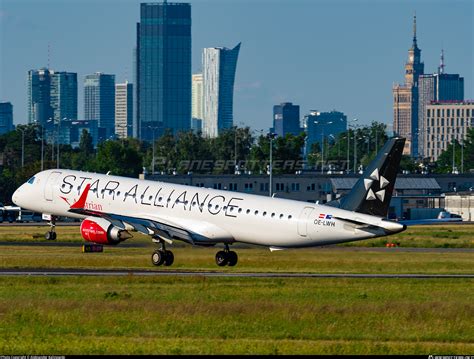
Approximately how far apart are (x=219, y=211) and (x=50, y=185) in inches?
420

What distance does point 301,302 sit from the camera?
5075 centimetres

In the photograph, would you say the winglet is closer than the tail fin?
No

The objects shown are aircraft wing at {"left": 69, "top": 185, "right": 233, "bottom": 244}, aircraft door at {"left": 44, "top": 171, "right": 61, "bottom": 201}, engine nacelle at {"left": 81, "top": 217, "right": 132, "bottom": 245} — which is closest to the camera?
engine nacelle at {"left": 81, "top": 217, "right": 132, "bottom": 245}

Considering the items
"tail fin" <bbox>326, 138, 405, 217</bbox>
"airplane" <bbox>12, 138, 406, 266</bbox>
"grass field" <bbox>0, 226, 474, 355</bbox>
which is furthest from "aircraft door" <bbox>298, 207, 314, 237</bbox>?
"tail fin" <bbox>326, 138, 405, 217</bbox>

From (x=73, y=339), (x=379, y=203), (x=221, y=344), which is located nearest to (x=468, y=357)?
(x=221, y=344)

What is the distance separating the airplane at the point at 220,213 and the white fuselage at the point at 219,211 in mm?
45

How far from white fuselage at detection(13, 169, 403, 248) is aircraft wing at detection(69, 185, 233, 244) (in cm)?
5

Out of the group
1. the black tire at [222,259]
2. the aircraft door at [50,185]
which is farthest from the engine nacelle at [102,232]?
the aircraft door at [50,185]

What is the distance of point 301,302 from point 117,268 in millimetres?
19663

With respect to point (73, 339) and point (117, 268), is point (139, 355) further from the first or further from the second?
point (117, 268)

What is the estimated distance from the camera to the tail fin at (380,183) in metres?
66.2

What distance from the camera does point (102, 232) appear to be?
226 ft

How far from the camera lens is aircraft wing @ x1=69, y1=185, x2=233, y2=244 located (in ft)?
229

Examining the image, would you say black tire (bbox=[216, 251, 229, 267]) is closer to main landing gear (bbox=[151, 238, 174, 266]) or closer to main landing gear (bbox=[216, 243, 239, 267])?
main landing gear (bbox=[216, 243, 239, 267])
